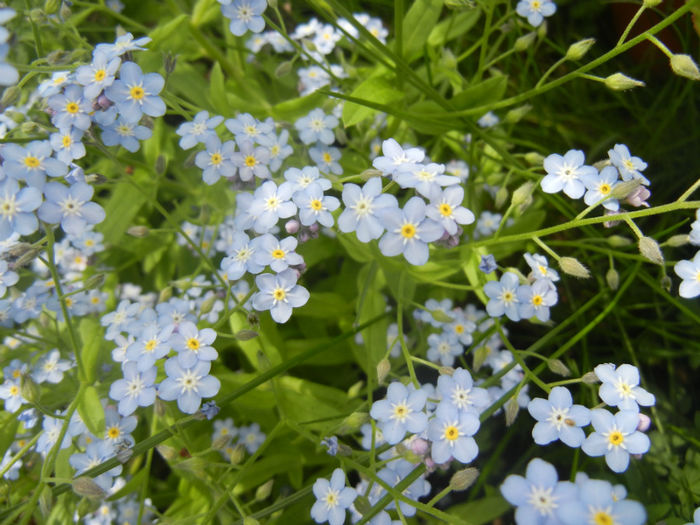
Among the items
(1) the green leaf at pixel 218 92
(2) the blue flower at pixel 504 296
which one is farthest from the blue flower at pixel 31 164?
(2) the blue flower at pixel 504 296

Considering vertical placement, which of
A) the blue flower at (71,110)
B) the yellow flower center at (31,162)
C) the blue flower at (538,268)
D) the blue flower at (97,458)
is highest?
the blue flower at (71,110)

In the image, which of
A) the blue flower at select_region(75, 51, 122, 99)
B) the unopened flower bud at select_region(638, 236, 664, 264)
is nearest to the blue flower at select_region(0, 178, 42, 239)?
the blue flower at select_region(75, 51, 122, 99)

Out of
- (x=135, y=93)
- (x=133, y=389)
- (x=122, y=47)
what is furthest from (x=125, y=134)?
(x=133, y=389)

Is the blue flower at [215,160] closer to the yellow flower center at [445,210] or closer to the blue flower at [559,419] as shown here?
the yellow flower center at [445,210]

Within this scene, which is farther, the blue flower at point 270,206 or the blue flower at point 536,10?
the blue flower at point 536,10

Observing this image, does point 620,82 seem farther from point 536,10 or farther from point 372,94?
point 372,94

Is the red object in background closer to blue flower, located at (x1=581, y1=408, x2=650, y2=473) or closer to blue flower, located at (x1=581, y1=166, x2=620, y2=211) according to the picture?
blue flower, located at (x1=581, y1=166, x2=620, y2=211)
